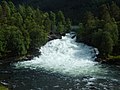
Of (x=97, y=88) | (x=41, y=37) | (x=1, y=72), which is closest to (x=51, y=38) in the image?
(x=41, y=37)

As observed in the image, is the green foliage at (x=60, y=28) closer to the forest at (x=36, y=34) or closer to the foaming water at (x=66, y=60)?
the forest at (x=36, y=34)

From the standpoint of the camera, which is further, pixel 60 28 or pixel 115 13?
pixel 60 28

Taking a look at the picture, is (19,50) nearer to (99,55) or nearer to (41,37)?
(41,37)

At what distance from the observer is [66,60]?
9781 cm

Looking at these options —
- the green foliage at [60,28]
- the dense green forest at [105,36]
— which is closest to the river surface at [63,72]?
the dense green forest at [105,36]

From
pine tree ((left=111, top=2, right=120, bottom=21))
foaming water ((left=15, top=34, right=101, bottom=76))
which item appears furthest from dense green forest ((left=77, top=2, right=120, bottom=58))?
pine tree ((left=111, top=2, right=120, bottom=21))

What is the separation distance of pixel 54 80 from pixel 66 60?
77.5 ft

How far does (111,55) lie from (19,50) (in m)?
29.8

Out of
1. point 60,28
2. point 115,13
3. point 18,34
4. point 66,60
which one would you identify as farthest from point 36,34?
point 60,28

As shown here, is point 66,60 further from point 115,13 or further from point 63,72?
point 115,13

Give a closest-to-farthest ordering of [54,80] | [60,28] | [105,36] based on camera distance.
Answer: [54,80]
[105,36]
[60,28]

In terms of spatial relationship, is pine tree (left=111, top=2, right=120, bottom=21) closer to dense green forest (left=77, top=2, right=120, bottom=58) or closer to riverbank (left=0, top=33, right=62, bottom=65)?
dense green forest (left=77, top=2, right=120, bottom=58)

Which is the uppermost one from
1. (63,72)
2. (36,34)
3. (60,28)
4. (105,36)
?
(60,28)

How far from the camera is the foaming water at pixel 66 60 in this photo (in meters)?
85.1
